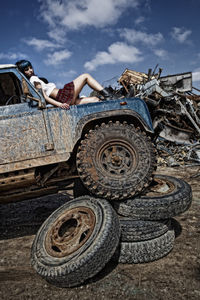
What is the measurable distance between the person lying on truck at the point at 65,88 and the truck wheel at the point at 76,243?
1.57 meters

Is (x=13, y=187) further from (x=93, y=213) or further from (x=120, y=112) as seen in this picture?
(x=120, y=112)

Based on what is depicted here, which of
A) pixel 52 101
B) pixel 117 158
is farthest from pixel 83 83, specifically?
pixel 117 158

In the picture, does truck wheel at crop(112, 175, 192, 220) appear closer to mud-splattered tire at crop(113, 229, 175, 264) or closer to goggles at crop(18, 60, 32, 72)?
mud-splattered tire at crop(113, 229, 175, 264)

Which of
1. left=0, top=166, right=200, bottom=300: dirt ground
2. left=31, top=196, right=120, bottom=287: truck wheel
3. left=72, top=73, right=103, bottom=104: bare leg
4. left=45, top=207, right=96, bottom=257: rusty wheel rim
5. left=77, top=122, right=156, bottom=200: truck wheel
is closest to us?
left=0, top=166, right=200, bottom=300: dirt ground

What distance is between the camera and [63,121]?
8.98 feet

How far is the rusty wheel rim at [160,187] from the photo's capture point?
284cm

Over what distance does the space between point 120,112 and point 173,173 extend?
4396 mm

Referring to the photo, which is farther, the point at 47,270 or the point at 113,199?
the point at 113,199

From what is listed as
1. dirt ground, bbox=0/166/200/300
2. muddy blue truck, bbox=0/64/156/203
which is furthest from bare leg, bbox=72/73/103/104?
dirt ground, bbox=0/166/200/300

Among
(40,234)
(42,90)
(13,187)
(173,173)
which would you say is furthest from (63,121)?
(173,173)

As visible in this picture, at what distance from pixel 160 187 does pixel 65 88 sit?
2.22 metres

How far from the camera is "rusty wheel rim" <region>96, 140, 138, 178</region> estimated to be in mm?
2664

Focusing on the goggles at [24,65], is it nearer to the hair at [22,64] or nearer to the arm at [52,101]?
the hair at [22,64]

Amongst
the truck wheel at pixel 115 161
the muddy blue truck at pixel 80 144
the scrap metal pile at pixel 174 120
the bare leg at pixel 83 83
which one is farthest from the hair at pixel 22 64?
the scrap metal pile at pixel 174 120
